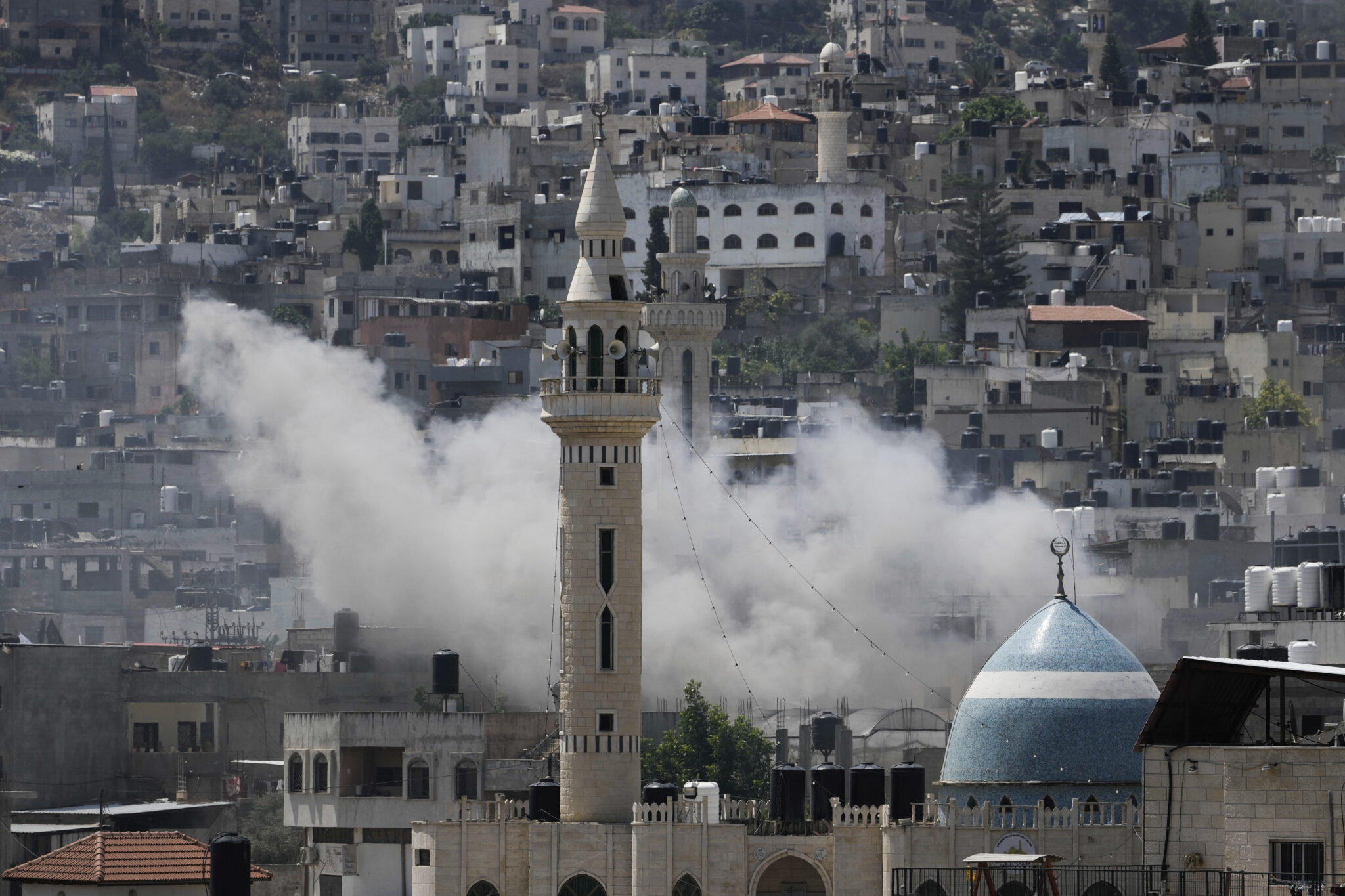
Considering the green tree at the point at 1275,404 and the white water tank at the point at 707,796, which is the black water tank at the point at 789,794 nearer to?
the white water tank at the point at 707,796

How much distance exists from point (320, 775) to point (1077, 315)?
58.8 metres

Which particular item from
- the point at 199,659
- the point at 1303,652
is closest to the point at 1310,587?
the point at 1303,652

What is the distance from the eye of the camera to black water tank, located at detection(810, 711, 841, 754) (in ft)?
255

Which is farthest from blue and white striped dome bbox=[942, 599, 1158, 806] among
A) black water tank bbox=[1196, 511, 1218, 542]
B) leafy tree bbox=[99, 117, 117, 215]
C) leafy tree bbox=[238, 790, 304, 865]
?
leafy tree bbox=[99, 117, 117, 215]

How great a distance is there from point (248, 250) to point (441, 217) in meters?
7.47

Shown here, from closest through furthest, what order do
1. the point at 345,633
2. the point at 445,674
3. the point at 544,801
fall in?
the point at 544,801 → the point at 445,674 → the point at 345,633

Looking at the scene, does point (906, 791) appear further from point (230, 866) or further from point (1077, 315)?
point (1077, 315)

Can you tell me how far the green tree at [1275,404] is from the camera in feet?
408

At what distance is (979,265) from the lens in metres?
138

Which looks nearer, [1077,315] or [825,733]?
[825,733]

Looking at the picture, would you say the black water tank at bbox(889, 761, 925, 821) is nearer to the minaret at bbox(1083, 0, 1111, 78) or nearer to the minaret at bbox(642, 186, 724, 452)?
the minaret at bbox(642, 186, 724, 452)

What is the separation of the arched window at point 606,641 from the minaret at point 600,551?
1 centimetres

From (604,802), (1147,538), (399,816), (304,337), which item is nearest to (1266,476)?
(1147,538)

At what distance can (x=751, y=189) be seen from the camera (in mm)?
141625
